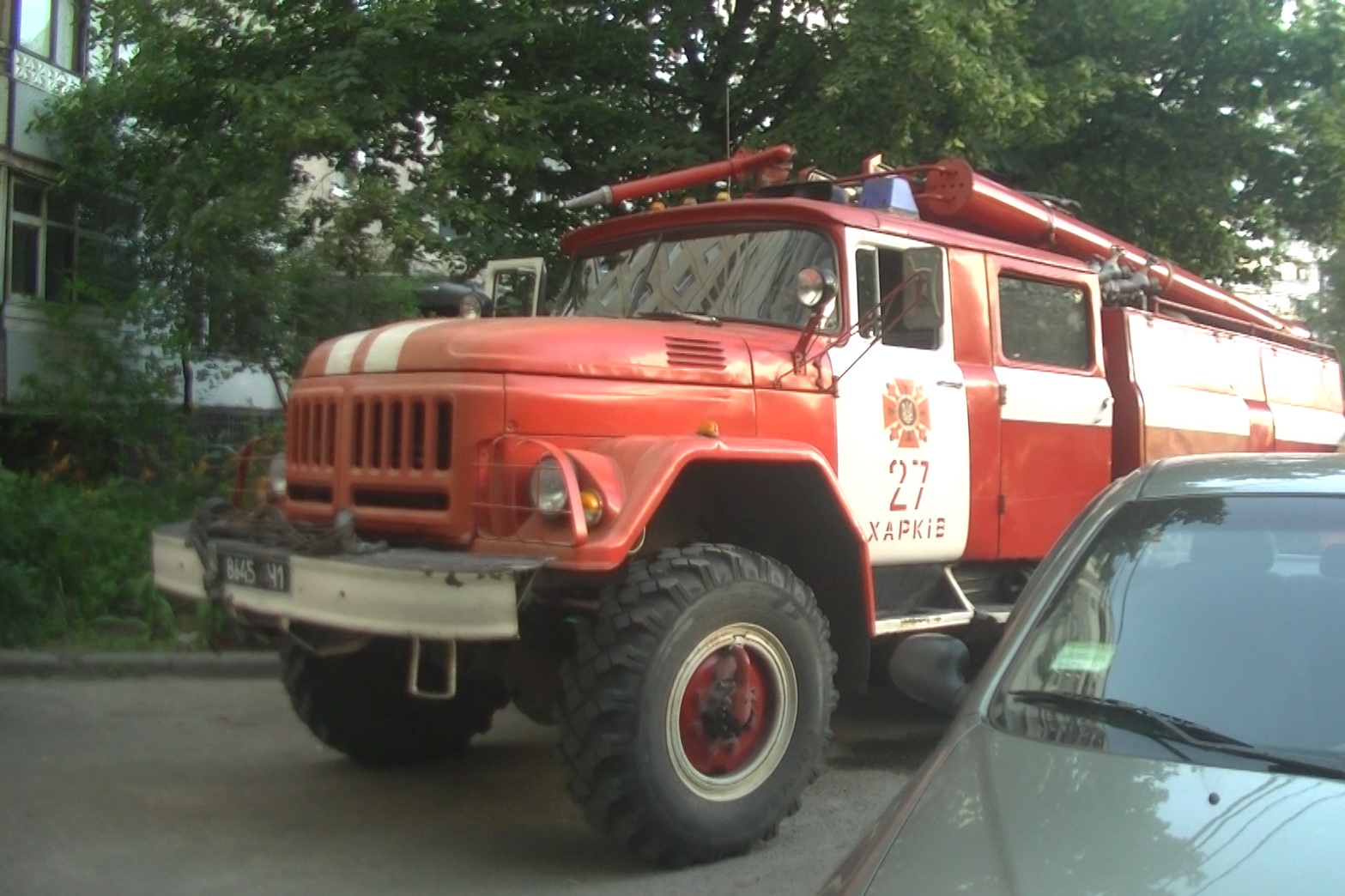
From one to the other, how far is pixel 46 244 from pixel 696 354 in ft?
40.5

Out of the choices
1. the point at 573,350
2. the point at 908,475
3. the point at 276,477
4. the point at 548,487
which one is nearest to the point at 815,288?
the point at 908,475

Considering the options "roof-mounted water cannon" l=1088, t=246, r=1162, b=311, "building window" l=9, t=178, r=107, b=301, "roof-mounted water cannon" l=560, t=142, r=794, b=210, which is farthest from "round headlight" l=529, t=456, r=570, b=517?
"building window" l=9, t=178, r=107, b=301

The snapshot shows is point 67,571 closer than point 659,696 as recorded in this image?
No

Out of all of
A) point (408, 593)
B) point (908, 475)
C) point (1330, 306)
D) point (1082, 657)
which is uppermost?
point (1330, 306)

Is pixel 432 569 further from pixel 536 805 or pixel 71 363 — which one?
pixel 71 363

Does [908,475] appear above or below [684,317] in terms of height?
below

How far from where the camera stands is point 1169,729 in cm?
276

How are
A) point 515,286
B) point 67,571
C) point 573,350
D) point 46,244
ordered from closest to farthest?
point 573,350, point 515,286, point 67,571, point 46,244

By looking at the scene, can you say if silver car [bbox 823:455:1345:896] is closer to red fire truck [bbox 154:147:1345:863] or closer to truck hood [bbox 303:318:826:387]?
red fire truck [bbox 154:147:1345:863]

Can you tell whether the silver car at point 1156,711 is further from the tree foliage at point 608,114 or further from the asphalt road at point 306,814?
the tree foliage at point 608,114

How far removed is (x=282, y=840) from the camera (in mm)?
5301

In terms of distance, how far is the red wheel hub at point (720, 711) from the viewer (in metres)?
4.93

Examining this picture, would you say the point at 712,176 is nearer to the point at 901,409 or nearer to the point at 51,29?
the point at 901,409

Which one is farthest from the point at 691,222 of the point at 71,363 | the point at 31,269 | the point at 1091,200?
the point at 31,269
